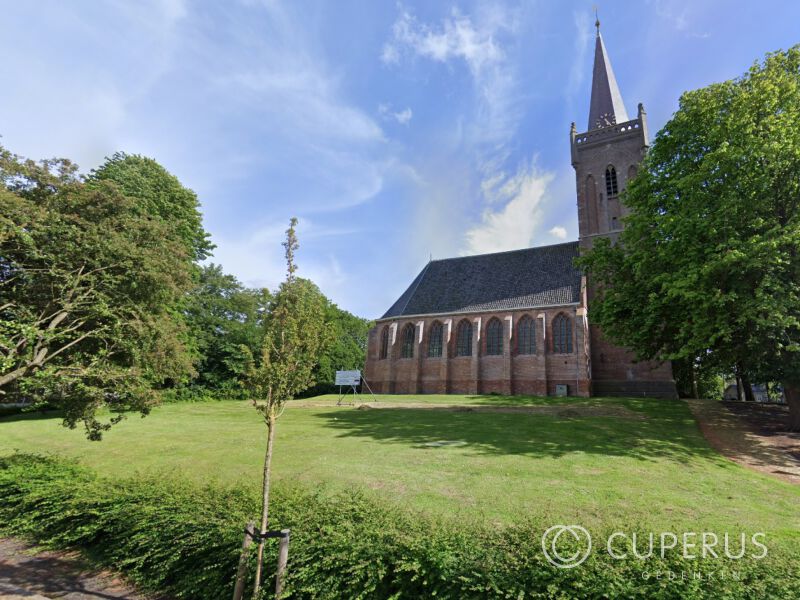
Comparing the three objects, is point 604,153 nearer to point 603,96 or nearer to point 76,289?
point 603,96

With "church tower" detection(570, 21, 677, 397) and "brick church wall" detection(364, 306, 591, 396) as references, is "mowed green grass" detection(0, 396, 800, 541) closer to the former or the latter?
"brick church wall" detection(364, 306, 591, 396)

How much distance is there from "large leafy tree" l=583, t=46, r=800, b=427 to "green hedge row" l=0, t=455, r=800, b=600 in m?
11.4

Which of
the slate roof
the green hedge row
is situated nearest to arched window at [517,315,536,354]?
the slate roof

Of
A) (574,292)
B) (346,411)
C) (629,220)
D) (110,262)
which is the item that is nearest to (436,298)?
(574,292)

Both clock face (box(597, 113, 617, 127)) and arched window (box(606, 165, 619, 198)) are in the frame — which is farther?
clock face (box(597, 113, 617, 127))

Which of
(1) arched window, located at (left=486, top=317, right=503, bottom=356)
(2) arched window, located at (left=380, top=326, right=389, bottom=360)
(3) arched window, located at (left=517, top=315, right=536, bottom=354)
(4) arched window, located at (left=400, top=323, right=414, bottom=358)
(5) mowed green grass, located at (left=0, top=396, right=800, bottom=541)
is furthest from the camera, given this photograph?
(2) arched window, located at (left=380, top=326, right=389, bottom=360)

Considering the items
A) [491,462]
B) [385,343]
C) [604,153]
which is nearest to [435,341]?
[385,343]

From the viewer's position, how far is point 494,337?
35188 mm

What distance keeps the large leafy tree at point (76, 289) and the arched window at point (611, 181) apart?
120 ft

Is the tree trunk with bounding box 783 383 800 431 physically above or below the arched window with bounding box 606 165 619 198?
below

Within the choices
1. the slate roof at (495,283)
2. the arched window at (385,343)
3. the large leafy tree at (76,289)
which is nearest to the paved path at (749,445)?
the slate roof at (495,283)

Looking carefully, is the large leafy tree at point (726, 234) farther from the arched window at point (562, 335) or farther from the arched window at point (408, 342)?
the arched window at point (408, 342)

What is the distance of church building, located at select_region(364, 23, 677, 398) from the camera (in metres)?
31.5

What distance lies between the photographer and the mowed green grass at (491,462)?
7.71 metres
